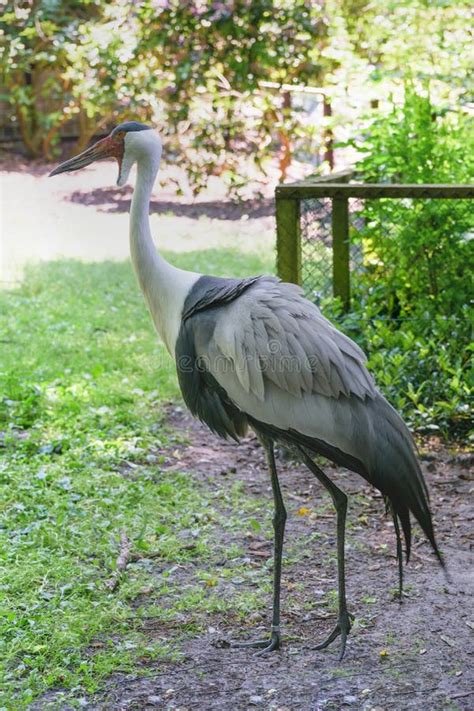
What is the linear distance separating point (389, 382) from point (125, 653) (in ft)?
7.80

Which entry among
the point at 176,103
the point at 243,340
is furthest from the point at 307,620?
the point at 176,103

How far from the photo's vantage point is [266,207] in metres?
11.2

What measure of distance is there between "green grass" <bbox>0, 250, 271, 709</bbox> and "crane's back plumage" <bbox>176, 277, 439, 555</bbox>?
84 cm

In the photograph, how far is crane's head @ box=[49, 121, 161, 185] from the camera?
4172mm

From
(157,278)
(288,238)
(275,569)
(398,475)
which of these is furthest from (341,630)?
(288,238)

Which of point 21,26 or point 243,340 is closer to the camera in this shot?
point 243,340

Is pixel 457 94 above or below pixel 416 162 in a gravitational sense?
above

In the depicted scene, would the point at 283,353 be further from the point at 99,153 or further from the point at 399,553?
the point at 99,153

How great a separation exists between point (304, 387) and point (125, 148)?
4.44 ft

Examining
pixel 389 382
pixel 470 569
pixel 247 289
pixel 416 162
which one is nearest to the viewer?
pixel 247 289

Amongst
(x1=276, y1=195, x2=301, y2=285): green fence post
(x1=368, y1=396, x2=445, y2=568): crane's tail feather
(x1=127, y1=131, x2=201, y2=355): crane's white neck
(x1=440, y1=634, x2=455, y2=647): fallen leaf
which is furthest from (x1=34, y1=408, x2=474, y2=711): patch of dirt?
(x1=276, y1=195, x2=301, y2=285): green fence post

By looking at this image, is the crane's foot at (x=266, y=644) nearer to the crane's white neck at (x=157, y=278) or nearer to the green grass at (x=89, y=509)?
the green grass at (x=89, y=509)

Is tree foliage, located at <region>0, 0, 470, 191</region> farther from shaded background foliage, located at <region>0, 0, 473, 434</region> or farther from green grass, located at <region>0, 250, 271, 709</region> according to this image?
green grass, located at <region>0, 250, 271, 709</region>

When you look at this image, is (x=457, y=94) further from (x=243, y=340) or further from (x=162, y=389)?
(x=243, y=340)
